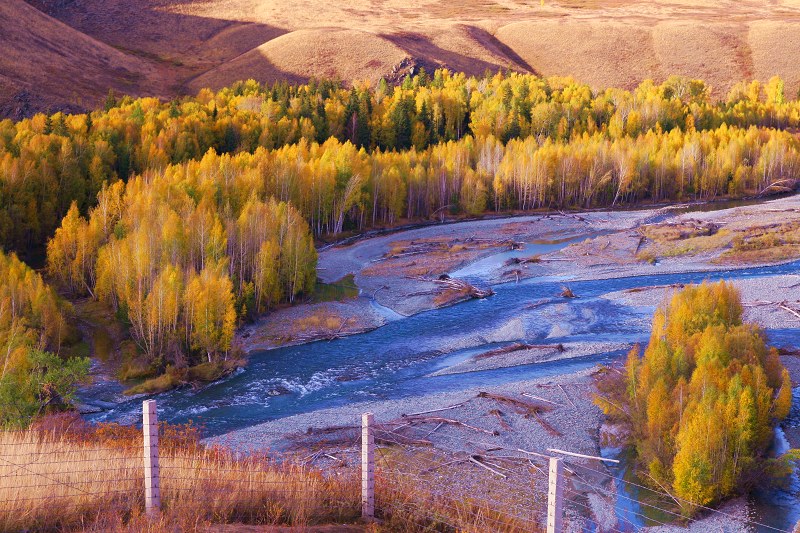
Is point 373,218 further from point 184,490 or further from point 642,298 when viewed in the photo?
point 184,490

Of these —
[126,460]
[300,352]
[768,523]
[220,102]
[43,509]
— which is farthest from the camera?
[220,102]

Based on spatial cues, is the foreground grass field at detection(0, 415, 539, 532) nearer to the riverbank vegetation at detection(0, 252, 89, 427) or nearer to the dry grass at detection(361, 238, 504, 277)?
the riverbank vegetation at detection(0, 252, 89, 427)

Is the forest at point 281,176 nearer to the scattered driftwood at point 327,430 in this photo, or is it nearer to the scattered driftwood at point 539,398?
the scattered driftwood at point 327,430

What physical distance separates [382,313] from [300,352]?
884 cm

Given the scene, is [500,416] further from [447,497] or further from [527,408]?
[447,497]

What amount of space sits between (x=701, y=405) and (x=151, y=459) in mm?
19795

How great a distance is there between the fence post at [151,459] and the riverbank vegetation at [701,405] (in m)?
18.2

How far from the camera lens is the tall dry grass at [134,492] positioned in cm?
1369

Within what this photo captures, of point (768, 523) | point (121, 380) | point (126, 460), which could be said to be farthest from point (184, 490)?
point (121, 380)

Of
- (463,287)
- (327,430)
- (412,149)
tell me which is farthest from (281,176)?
(327,430)

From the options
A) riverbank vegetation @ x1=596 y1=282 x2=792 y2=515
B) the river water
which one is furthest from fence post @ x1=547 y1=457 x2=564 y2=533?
the river water

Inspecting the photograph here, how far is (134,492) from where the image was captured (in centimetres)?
1462

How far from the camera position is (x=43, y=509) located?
44.9 feet

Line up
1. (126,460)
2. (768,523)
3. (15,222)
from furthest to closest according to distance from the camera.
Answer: (15,222), (768,523), (126,460)
